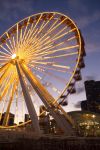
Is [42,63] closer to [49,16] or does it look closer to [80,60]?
[80,60]

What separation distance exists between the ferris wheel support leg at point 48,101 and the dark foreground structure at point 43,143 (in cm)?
483

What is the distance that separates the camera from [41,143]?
1702cm

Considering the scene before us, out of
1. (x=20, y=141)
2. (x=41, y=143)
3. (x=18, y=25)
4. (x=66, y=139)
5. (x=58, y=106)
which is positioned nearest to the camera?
(x=20, y=141)

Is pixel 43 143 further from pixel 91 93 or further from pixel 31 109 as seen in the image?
pixel 91 93

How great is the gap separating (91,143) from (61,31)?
13.7 m

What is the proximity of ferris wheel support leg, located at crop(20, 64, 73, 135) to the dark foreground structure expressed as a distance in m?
4.83

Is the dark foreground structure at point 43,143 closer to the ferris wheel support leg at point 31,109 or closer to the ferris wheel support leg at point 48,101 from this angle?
the ferris wheel support leg at point 31,109

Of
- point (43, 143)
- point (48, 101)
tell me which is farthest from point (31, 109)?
point (43, 143)

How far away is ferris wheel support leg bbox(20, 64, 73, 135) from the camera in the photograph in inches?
930

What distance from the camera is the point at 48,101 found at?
81.6ft

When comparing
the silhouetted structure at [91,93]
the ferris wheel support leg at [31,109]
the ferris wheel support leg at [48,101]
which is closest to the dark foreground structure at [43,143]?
the ferris wheel support leg at [31,109]

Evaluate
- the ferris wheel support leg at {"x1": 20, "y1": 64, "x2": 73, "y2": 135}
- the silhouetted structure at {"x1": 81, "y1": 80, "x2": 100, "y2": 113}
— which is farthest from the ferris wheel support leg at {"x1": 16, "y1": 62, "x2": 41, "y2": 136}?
the silhouetted structure at {"x1": 81, "y1": 80, "x2": 100, "y2": 113}

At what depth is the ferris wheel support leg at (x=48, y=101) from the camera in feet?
77.5

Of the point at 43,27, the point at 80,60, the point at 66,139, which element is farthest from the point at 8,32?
the point at 66,139
